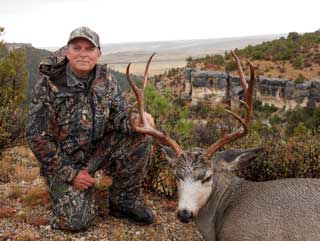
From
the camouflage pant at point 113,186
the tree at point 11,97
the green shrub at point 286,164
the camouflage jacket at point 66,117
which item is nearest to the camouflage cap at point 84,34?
the camouflage jacket at point 66,117

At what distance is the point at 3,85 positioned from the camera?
13.5 m

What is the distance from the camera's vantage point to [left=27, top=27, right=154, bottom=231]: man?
5.51 metres

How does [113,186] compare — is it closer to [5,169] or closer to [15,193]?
[15,193]

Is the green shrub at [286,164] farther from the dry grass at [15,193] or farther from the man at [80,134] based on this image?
the dry grass at [15,193]

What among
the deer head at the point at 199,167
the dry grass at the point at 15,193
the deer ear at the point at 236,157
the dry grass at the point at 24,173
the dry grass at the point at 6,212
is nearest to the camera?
the deer head at the point at 199,167

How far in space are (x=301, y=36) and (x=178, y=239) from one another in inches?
2509

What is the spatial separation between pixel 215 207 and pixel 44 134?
2.18 m

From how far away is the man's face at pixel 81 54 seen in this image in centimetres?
546

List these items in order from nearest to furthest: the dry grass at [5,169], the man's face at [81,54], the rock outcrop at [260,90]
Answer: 1. the man's face at [81,54]
2. the dry grass at [5,169]
3. the rock outcrop at [260,90]

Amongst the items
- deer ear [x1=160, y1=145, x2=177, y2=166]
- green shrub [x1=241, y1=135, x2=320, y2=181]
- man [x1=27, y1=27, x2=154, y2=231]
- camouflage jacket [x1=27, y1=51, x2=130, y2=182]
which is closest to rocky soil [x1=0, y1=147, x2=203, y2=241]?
man [x1=27, y1=27, x2=154, y2=231]

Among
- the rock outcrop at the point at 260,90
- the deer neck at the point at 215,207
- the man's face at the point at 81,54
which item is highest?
the man's face at the point at 81,54

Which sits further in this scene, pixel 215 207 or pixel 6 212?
pixel 6 212

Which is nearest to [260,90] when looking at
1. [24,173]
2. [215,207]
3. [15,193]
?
[24,173]

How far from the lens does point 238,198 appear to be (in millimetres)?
4914
